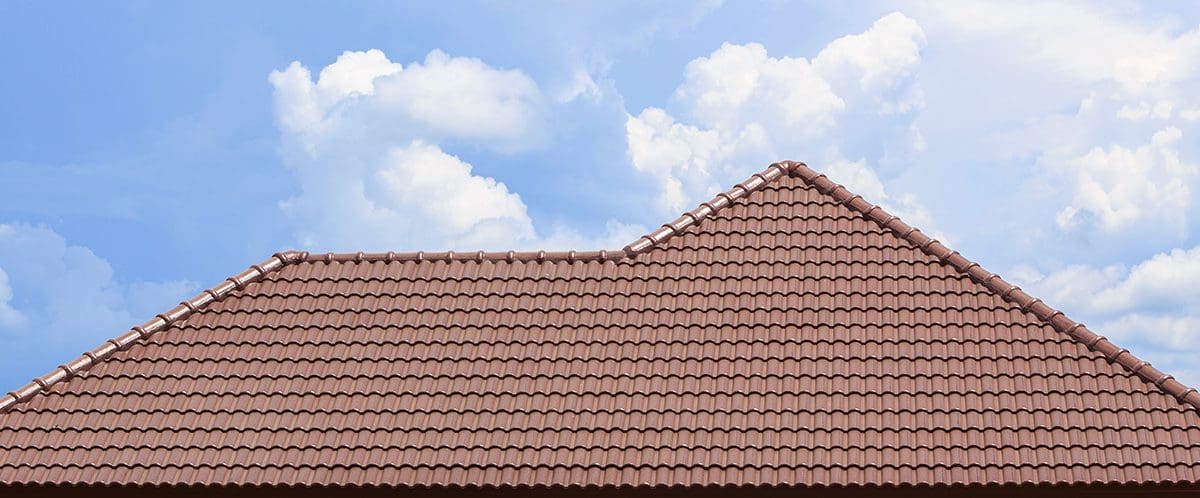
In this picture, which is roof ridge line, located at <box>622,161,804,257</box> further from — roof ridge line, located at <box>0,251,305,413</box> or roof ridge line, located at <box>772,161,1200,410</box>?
roof ridge line, located at <box>0,251,305,413</box>

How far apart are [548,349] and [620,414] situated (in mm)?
1375

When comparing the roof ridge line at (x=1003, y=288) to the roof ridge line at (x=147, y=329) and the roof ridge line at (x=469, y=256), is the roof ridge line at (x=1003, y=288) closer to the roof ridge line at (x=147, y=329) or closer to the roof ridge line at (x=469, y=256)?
the roof ridge line at (x=469, y=256)

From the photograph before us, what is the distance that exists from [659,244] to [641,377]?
2.26m

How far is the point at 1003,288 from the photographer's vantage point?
45.2 ft

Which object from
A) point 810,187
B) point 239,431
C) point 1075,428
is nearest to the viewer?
point 1075,428

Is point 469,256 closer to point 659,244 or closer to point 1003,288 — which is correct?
point 659,244

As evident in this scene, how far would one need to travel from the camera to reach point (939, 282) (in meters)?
14.0

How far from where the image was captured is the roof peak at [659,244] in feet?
43.9

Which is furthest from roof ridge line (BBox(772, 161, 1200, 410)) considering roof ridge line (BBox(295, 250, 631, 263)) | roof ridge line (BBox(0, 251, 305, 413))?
roof ridge line (BBox(0, 251, 305, 413))

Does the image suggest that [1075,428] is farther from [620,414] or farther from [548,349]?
[548,349]

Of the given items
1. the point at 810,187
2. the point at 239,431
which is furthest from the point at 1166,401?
the point at 239,431

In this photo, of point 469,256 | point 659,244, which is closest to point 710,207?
point 659,244

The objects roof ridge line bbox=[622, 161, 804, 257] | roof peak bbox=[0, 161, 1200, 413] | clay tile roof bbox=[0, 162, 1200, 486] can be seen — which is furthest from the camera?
roof ridge line bbox=[622, 161, 804, 257]

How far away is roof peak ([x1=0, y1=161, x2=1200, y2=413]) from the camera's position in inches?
526
